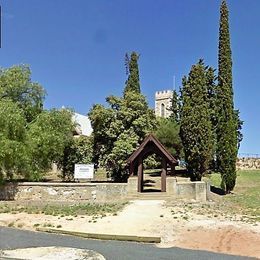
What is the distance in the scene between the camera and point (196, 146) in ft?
89.9

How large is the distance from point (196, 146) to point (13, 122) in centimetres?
1304

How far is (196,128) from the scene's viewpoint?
2772 centimetres

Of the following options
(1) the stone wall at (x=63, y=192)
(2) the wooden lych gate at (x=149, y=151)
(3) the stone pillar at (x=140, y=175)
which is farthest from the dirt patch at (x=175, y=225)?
(2) the wooden lych gate at (x=149, y=151)

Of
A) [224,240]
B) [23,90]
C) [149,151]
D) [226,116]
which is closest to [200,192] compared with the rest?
[149,151]

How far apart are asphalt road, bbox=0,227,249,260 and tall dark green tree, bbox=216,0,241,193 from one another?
1735cm

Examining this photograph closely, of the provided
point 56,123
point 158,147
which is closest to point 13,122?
point 56,123

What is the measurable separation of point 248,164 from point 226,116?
19.3m

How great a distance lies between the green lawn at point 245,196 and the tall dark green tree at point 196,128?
314 centimetres

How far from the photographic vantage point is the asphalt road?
9977mm

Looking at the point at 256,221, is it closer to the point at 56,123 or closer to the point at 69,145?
the point at 56,123

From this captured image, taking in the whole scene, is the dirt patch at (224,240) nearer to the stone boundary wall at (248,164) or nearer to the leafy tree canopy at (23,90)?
the leafy tree canopy at (23,90)

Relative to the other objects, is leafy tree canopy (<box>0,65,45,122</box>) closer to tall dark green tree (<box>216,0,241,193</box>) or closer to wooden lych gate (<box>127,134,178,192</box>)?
wooden lych gate (<box>127,134,178,192</box>)

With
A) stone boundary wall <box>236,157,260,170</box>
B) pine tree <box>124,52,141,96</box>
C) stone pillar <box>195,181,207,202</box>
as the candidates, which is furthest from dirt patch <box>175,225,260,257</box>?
stone boundary wall <box>236,157,260,170</box>

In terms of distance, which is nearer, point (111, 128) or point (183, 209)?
point (183, 209)
